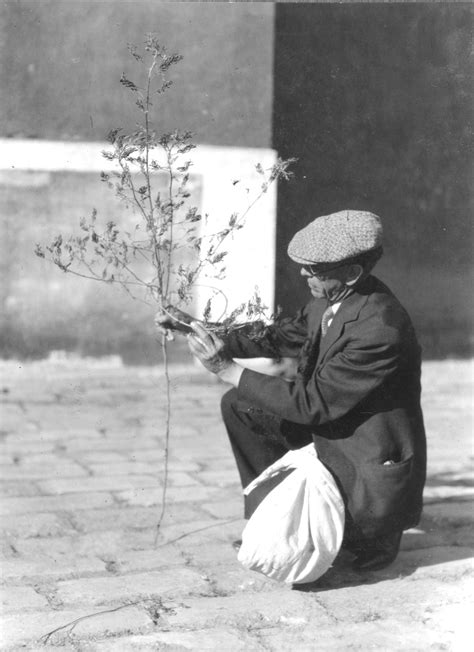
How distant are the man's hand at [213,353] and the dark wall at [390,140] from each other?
11.7ft

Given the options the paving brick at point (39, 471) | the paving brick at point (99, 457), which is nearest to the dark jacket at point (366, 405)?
the paving brick at point (39, 471)

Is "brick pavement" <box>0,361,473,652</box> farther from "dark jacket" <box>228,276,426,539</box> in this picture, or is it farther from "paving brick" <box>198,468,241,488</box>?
"dark jacket" <box>228,276,426,539</box>

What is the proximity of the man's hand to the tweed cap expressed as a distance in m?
0.41

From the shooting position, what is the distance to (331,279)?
138 inches

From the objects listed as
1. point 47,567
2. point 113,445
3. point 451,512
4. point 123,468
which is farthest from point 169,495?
point 451,512

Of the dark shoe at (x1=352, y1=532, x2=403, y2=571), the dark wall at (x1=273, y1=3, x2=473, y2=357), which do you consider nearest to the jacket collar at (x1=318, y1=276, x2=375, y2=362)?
the dark shoe at (x1=352, y1=532, x2=403, y2=571)

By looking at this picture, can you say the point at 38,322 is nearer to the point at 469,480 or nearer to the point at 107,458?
the point at 107,458

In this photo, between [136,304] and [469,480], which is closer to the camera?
[469,480]

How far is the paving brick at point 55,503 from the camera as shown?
4.40 meters

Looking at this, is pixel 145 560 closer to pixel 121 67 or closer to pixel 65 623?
pixel 65 623

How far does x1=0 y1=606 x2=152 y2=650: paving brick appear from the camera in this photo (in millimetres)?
3023

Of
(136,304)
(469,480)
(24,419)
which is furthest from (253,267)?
(469,480)

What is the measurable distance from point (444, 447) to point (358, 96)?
291 centimetres

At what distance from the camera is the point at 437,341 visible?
309 inches
